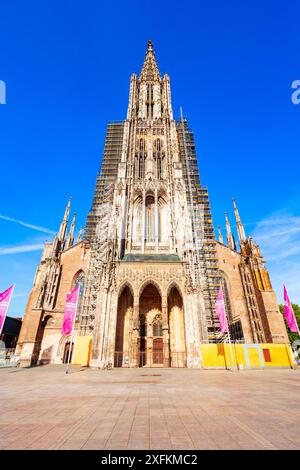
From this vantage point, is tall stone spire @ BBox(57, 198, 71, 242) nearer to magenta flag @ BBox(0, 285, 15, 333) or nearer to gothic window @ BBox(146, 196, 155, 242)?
gothic window @ BBox(146, 196, 155, 242)

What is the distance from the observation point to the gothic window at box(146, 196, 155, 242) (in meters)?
27.8

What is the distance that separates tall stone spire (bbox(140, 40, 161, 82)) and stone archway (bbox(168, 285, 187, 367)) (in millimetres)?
40595

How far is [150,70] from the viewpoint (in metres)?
44.2

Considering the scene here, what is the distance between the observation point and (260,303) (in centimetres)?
2481

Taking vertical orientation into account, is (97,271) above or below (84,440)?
above

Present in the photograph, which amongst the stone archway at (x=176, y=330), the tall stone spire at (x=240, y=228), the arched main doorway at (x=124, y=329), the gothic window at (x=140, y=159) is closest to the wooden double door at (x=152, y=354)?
the stone archway at (x=176, y=330)

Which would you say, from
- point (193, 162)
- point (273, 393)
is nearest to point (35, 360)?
point (273, 393)

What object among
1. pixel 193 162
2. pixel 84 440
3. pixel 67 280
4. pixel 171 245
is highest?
pixel 193 162

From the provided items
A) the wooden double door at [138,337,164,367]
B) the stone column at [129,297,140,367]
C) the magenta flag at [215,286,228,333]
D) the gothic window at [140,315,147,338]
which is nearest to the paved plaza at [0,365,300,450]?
the magenta flag at [215,286,228,333]

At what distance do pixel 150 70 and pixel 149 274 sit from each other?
42.9m

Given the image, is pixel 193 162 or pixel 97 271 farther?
pixel 193 162
